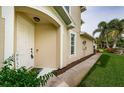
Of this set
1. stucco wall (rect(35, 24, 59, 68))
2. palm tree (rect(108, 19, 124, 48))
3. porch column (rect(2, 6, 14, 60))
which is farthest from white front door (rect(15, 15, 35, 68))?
palm tree (rect(108, 19, 124, 48))

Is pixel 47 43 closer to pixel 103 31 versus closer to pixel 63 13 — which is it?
pixel 63 13

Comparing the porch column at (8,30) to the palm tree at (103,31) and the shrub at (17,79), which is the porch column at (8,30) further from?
the palm tree at (103,31)

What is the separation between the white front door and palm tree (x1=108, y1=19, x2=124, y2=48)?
24.8 m

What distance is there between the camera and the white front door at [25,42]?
20.3 feet

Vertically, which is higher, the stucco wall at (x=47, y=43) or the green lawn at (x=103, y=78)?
the stucco wall at (x=47, y=43)

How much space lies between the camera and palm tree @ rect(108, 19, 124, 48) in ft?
98.8

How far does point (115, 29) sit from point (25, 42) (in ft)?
88.3

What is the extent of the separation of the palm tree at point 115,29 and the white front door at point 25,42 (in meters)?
24.8

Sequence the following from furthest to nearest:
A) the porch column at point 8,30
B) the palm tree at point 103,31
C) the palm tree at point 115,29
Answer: the palm tree at point 103,31
the palm tree at point 115,29
the porch column at point 8,30

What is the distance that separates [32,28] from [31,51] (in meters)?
1.06

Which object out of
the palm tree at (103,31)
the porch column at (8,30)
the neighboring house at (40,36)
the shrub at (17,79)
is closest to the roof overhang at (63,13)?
the neighboring house at (40,36)

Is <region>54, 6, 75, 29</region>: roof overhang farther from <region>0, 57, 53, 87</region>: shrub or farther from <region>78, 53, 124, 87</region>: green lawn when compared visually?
<region>0, 57, 53, 87</region>: shrub
